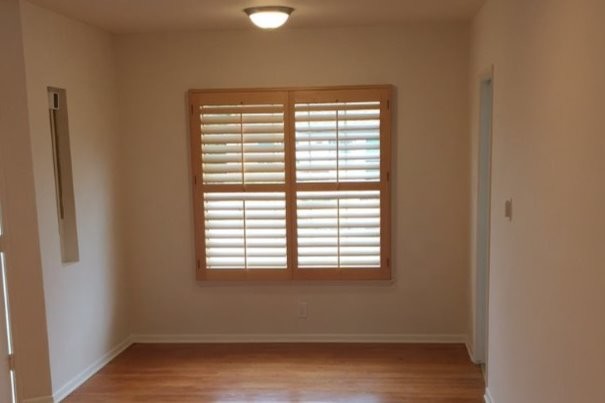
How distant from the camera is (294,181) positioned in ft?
13.8

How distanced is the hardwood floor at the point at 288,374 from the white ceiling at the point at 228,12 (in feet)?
8.17

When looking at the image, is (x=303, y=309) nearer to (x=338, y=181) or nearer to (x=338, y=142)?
(x=338, y=181)

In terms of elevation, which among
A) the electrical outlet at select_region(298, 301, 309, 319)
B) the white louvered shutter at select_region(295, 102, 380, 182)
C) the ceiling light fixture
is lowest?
the electrical outlet at select_region(298, 301, 309, 319)
